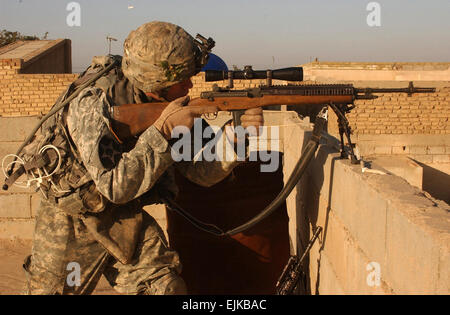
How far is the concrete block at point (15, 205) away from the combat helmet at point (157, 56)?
396cm

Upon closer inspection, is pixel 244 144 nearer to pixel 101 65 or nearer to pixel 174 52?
pixel 174 52

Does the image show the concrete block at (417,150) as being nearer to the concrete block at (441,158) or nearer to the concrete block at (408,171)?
the concrete block at (441,158)

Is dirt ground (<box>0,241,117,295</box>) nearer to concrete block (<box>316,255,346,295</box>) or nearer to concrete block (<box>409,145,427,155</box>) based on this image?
concrete block (<box>316,255,346,295</box>)

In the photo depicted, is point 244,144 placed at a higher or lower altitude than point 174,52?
lower

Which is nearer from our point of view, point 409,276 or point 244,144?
point 409,276

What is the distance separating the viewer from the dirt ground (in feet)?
16.9

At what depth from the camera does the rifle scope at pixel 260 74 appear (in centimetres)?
294

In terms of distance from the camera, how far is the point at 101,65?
3.08 metres

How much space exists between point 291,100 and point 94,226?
53.2 inches

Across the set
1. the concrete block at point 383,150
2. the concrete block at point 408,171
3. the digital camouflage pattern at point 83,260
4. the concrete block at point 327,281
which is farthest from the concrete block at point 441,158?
the digital camouflage pattern at point 83,260

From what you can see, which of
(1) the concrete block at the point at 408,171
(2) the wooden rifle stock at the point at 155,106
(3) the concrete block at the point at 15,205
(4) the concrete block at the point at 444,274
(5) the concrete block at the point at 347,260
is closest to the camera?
(4) the concrete block at the point at 444,274

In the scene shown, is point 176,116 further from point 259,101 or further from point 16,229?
point 16,229

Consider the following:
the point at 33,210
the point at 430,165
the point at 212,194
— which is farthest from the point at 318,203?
the point at 430,165

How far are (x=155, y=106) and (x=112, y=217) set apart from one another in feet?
2.41
